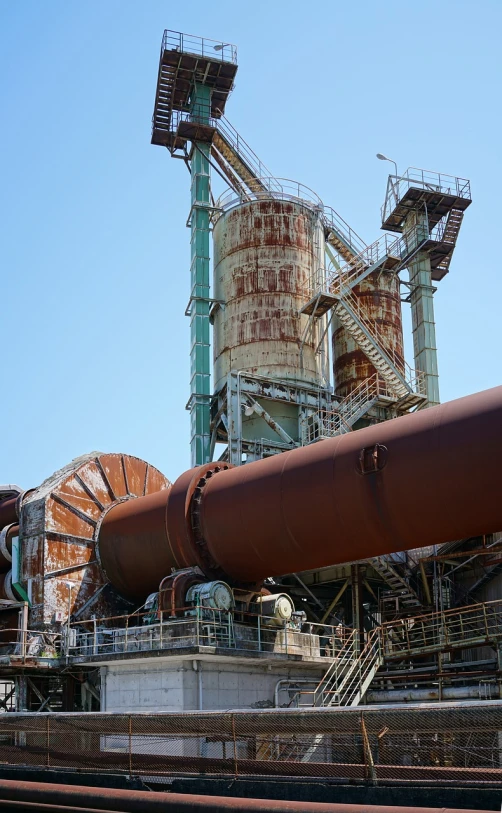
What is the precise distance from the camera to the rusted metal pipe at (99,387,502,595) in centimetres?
1777

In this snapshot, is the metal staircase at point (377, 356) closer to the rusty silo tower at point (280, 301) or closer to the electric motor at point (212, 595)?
the rusty silo tower at point (280, 301)

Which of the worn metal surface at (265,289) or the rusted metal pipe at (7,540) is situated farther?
the worn metal surface at (265,289)

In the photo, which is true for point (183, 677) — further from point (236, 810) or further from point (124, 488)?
point (236, 810)

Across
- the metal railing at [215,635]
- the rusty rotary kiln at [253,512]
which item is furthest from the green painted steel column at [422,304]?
the metal railing at [215,635]

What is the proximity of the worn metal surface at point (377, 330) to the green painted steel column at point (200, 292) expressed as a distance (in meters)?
6.59

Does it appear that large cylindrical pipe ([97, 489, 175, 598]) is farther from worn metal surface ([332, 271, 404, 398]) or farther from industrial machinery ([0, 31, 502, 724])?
worn metal surface ([332, 271, 404, 398])

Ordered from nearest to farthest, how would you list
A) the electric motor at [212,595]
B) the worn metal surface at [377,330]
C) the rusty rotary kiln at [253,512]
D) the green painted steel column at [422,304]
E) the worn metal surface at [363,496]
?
the worn metal surface at [363,496], the rusty rotary kiln at [253,512], the electric motor at [212,595], the worn metal surface at [377,330], the green painted steel column at [422,304]

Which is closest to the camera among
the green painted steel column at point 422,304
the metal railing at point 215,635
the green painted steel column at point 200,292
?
the metal railing at point 215,635

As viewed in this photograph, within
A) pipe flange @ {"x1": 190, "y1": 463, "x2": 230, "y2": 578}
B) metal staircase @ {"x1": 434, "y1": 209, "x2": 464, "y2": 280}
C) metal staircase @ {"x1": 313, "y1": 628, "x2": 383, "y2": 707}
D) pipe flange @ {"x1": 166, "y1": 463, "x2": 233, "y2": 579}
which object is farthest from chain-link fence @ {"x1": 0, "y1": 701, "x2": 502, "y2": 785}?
metal staircase @ {"x1": 434, "y1": 209, "x2": 464, "y2": 280}

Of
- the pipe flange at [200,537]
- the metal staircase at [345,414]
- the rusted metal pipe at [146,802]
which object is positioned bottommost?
the rusted metal pipe at [146,802]

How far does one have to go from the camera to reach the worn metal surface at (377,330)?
4141 cm

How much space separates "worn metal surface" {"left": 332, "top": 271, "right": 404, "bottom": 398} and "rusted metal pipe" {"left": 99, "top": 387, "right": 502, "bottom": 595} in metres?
17.6

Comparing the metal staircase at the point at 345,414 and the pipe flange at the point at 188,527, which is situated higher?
the metal staircase at the point at 345,414

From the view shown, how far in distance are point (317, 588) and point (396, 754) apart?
2250 centimetres
